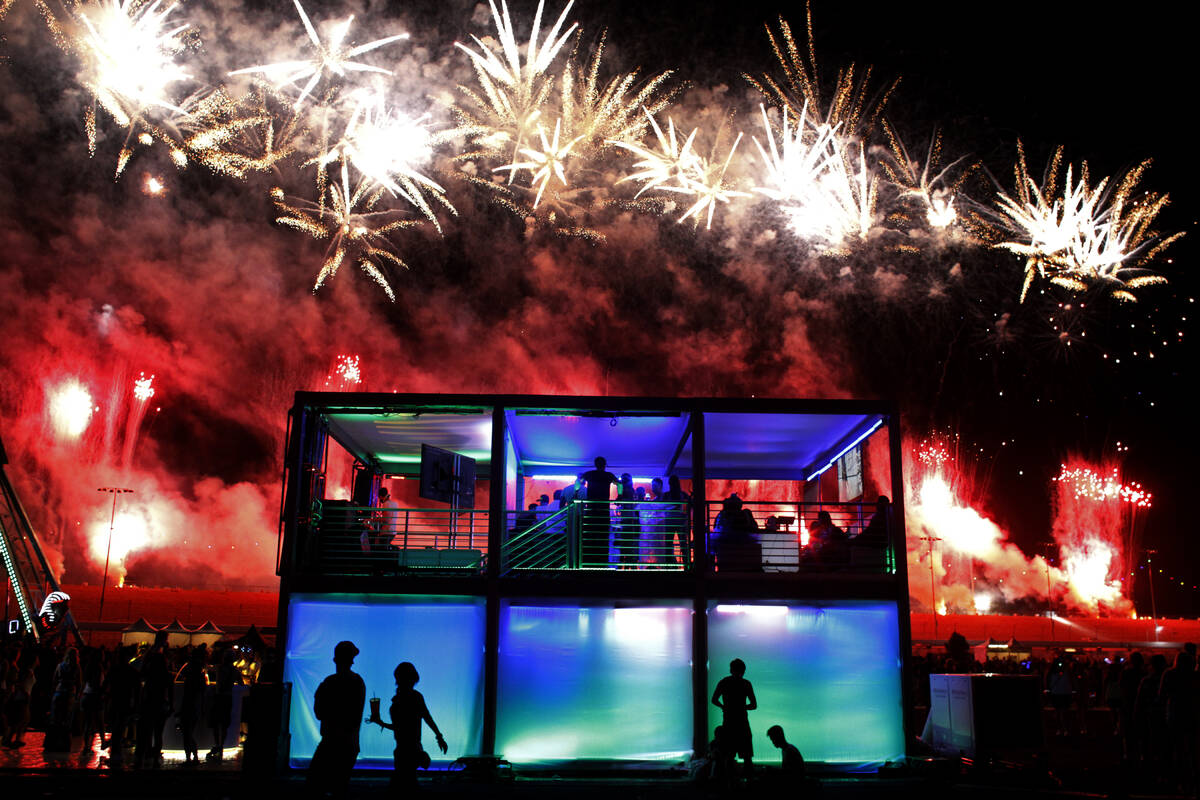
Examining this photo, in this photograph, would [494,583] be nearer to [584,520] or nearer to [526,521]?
[584,520]

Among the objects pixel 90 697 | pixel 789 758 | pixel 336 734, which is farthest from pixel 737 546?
pixel 90 697

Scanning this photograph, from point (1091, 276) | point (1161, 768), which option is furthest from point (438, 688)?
point (1091, 276)

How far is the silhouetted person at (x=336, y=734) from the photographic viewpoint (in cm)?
755

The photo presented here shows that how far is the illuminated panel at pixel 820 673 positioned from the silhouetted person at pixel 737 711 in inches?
97.4

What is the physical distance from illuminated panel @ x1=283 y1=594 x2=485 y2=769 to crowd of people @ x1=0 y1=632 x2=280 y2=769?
0.60m

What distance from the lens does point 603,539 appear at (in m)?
14.5

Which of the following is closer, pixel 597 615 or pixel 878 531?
pixel 597 615

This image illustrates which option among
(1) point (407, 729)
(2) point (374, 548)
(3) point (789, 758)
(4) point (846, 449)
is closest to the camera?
(1) point (407, 729)

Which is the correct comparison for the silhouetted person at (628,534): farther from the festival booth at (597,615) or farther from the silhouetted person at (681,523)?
the silhouetted person at (681,523)

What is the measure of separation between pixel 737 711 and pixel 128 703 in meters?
9.38

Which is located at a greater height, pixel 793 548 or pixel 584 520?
pixel 584 520

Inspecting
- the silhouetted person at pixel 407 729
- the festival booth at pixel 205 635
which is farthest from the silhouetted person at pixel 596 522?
the festival booth at pixel 205 635

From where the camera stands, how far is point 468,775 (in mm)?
12062

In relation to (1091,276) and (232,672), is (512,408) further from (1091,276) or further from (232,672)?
(1091,276)
